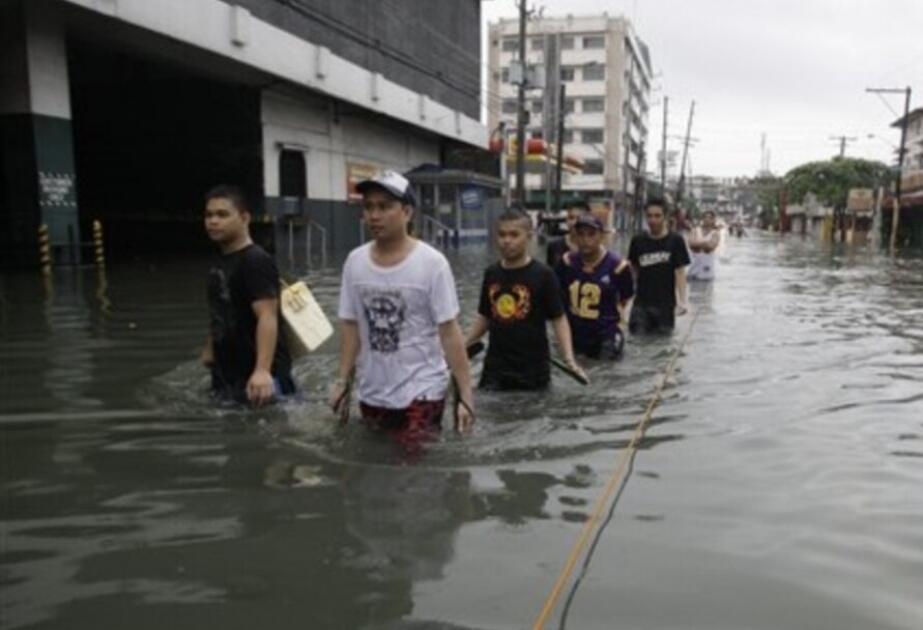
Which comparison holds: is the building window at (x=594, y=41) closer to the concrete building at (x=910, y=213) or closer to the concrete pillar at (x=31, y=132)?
the concrete building at (x=910, y=213)

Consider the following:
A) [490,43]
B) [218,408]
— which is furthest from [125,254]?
[490,43]

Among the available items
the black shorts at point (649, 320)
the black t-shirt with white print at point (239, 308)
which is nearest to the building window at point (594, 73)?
the black shorts at point (649, 320)

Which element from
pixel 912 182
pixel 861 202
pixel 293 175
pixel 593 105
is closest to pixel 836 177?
pixel 861 202

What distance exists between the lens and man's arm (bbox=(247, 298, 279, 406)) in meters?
4.95

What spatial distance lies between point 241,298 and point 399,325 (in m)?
1.13

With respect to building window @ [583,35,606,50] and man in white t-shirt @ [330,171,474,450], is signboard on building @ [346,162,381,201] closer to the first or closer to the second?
man in white t-shirt @ [330,171,474,450]

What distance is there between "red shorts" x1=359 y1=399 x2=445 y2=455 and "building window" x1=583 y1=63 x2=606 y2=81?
260 ft

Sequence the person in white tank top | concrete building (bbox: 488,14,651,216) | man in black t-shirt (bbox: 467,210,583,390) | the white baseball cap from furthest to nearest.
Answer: concrete building (bbox: 488,14,651,216) < the person in white tank top < man in black t-shirt (bbox: 467,210,583,390) < the white baseball cap

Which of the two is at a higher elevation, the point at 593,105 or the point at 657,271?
the point at 593,105

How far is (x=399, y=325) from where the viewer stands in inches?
178

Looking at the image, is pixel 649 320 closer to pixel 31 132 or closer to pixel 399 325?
pixel 399 325

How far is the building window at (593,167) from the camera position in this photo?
81188 mm

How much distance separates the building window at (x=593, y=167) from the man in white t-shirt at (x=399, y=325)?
78208mm

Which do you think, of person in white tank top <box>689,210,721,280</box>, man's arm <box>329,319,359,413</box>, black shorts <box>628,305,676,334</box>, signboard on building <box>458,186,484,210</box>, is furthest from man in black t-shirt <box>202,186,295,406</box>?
signboard on building <box>458,186,484,210</box>
